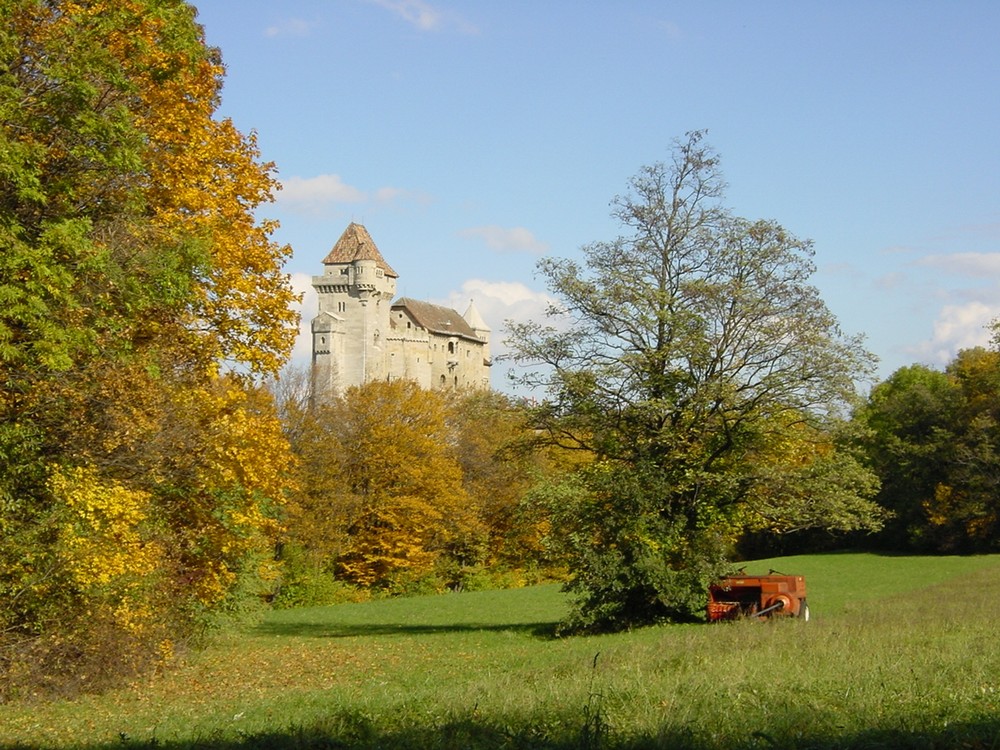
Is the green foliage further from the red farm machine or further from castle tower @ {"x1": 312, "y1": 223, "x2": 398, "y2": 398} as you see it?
castle tower @ {"x1": 312, "y1": 223, "x2": 398, "y2": 398}

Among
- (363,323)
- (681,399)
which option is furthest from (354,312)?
(681,399)

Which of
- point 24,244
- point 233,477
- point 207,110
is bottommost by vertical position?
point 233,477

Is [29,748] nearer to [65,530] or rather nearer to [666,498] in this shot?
[65,530]

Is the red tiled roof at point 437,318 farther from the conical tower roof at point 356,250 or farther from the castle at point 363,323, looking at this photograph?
the conical tower roof at point 356,250

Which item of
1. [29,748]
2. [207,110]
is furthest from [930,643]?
[207,110]

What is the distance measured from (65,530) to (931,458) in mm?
61983

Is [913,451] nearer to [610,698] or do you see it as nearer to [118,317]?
[118,317]

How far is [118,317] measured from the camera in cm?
1614

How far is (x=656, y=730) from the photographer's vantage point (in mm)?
8719

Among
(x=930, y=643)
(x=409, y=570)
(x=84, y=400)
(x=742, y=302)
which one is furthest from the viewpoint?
(x=409, y=570)

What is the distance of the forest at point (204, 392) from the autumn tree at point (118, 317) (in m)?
0.06

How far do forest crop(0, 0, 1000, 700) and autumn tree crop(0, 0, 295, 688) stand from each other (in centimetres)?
6

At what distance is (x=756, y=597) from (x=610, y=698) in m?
15.2

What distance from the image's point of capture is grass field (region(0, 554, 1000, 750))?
8.80m
